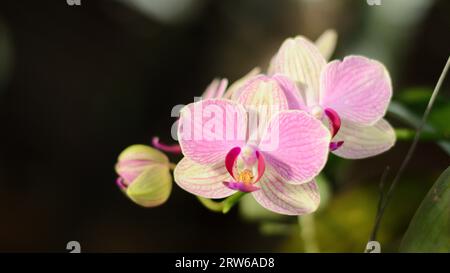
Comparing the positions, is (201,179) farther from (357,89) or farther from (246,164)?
(357,89)

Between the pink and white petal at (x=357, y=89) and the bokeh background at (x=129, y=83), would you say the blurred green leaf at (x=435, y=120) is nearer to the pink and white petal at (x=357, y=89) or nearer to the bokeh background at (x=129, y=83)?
the pink and white petal at (x=357, y=89)

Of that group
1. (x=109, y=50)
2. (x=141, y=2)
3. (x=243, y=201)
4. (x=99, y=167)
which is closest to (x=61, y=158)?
(x=99, y=167)

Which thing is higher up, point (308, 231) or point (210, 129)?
point (210, 129)

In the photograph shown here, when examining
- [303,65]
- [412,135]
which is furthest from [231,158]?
[412,135]

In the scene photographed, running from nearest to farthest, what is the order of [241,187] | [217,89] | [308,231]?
[241,187]
[217,89]
[308,231]

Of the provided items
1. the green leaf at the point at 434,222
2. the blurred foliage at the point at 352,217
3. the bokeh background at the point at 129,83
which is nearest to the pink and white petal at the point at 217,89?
the green leaf at the point at 434,222
